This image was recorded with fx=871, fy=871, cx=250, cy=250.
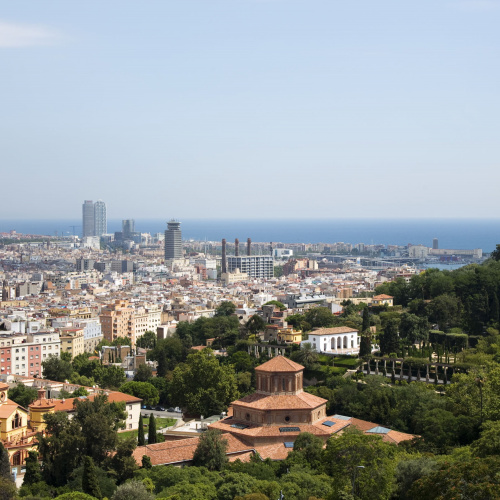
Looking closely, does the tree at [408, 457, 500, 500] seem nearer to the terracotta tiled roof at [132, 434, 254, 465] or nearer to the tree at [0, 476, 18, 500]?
the terracotta tiled roof at [132, 434, 254, 465]

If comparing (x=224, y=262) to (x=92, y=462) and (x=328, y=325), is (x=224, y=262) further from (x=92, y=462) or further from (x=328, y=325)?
(x=92, y=462)

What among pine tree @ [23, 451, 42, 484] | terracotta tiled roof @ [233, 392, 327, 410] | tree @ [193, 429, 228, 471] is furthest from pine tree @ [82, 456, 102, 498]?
terracotta tiled roof @ [233, 392, 327, 410]

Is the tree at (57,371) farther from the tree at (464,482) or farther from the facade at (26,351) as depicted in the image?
the tree at (464,482)

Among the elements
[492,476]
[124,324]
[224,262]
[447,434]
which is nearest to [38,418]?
[447,434]

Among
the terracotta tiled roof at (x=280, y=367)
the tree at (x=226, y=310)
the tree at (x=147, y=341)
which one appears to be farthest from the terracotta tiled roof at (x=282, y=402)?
the tree at (x=226, y=310)

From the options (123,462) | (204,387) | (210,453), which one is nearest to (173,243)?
(204,387)
